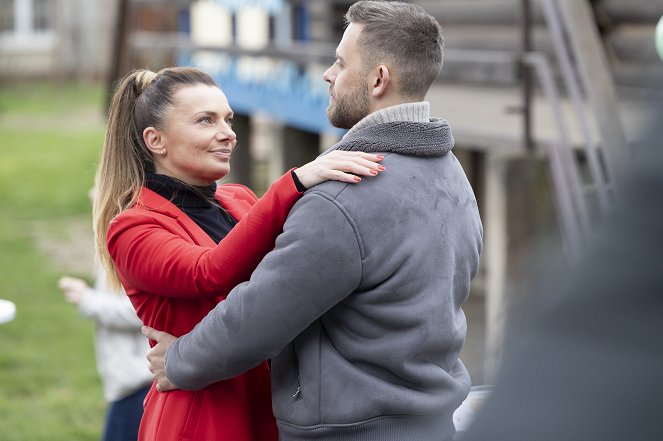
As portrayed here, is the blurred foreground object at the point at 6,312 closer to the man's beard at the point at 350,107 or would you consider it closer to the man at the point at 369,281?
the man at the point at 369,281

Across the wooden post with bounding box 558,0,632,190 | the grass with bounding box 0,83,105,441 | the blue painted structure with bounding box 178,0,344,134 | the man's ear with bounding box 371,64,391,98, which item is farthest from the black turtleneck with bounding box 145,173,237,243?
the blue painted structure with bounding box 178,0,344,134

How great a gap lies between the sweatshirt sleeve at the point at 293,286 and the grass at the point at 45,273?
1603 millimetres

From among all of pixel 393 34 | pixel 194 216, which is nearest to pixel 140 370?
pixel 194 216

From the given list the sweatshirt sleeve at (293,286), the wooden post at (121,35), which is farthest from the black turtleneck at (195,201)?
the wooden post at (121,35)

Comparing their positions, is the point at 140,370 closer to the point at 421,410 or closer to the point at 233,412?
the point at 233,412

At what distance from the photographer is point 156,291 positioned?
2.21 metres

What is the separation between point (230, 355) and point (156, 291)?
257mm

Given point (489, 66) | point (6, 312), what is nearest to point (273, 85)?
point (489, 66)

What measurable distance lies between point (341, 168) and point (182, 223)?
0.46 metres

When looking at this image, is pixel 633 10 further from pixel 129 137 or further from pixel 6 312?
pixel 129 137

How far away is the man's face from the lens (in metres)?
2.06

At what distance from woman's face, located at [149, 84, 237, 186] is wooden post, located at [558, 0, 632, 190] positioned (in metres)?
2.53

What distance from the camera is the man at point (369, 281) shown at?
197 cm

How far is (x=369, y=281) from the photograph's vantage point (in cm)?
199
